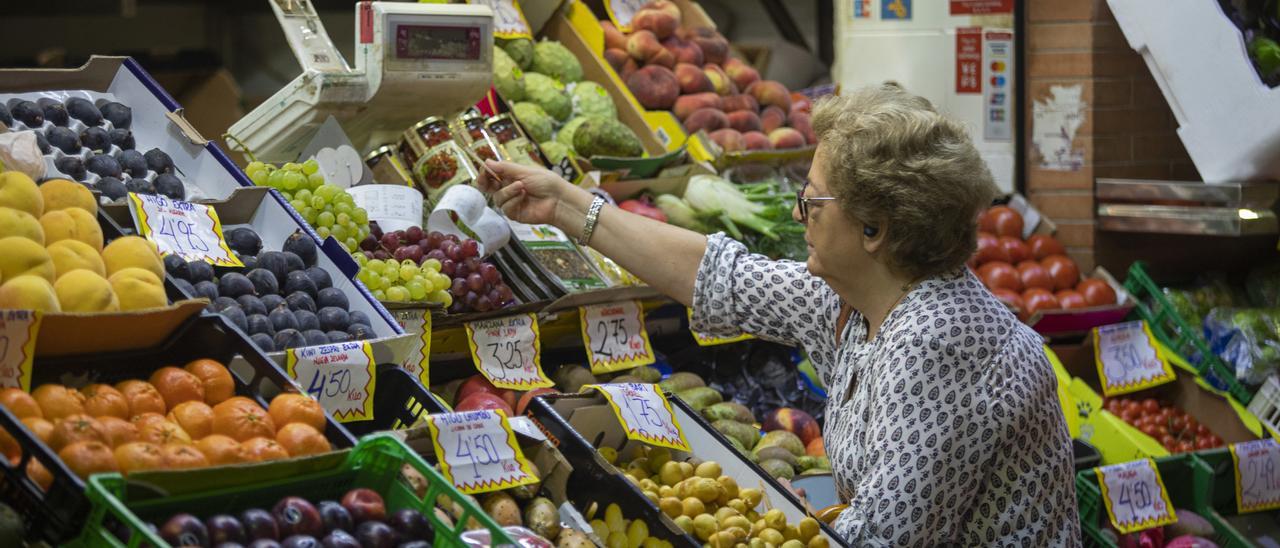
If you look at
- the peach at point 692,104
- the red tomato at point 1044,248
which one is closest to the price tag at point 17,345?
the peach at point 692,104

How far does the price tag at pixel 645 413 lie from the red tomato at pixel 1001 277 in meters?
2.15

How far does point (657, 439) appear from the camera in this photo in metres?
2.54

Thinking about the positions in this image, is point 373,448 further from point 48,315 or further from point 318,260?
point 318,260

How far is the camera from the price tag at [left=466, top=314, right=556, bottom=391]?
291 centimetres

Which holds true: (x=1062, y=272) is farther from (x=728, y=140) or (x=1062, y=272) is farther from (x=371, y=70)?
(x=371, y=70)

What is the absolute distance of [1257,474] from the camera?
13.0 ft

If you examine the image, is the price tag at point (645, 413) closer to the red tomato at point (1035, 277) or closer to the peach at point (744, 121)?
the peach at point (744, 121)

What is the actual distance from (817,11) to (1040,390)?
6.00 metres

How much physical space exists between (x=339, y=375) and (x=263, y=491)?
541 mm

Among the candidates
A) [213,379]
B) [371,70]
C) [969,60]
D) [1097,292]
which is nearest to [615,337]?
[371,70]

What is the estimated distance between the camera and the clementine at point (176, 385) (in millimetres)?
1818

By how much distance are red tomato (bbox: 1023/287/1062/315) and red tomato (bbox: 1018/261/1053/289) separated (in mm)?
55

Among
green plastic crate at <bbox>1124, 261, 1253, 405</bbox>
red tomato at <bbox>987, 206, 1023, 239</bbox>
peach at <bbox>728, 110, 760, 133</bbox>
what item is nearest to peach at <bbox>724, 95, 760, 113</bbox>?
peach at <bbox>728, 110, 760, 133</bbox>

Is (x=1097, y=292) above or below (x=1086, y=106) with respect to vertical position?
below
